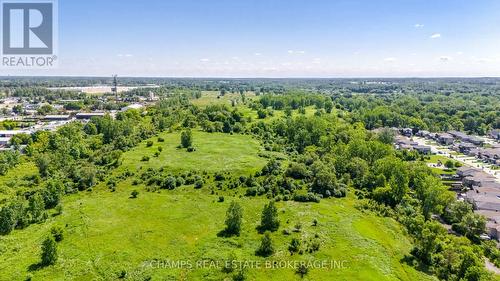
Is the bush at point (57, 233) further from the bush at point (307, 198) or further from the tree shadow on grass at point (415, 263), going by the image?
the tree shadow on grass at point (415, 263)

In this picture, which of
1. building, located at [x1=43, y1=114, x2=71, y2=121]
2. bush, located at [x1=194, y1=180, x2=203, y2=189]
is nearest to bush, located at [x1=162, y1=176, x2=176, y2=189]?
bush, located at [x1=194, y1=180, x2=203, y2=189]

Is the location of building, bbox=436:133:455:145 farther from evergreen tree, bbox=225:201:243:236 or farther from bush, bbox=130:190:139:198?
bush, bbox=130:190:139:198

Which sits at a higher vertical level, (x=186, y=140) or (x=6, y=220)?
(x=186, y=140)

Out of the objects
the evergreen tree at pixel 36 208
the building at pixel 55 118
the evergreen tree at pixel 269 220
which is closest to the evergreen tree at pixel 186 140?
the evergreen tree at pixel 36 208

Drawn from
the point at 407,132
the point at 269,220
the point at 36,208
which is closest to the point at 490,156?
the point at 407,132

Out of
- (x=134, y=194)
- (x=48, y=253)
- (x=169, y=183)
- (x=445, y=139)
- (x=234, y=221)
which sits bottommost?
(x=48, y=253)

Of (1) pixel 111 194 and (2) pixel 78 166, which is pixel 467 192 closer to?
(1) pixel 111 194

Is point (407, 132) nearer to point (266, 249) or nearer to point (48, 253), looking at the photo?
point (266, 249)

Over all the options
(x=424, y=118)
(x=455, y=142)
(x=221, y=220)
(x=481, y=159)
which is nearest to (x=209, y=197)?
(x=221, y=220)
